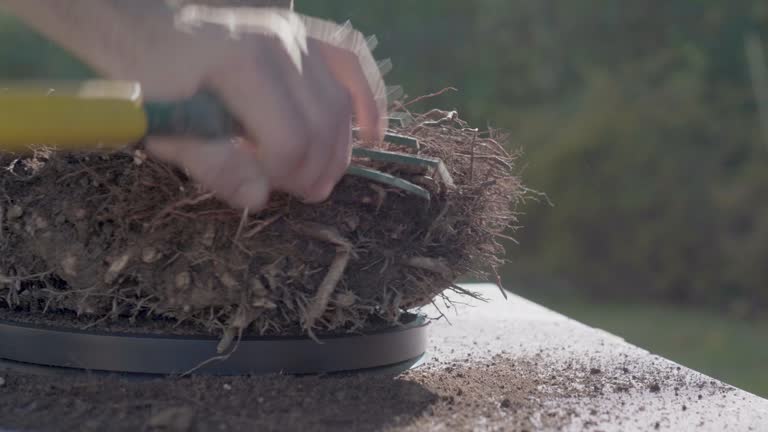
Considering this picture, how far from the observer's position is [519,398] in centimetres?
118

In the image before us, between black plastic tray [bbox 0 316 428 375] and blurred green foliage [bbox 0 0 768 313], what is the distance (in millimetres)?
5330

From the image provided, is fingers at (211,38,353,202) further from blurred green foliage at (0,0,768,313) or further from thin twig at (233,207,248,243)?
blurred green foliage at (0,0,768,313)

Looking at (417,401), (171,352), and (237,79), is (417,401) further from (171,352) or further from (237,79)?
(237,79)

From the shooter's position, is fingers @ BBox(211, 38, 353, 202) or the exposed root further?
the exposed root

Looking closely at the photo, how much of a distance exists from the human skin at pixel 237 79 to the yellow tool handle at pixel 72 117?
30 millimetres

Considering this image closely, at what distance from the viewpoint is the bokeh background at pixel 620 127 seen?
6.67m

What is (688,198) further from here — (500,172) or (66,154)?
(66,154)

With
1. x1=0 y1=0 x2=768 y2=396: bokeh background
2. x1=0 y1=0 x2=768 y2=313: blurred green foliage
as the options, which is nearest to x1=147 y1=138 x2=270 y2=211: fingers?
x1=0 y1=0 x2=768 y2=396: bokeh background

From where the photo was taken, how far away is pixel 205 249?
1.07 m

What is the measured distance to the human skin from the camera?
0.84m

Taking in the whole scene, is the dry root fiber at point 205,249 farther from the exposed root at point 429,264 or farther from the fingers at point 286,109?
the fingers at point 286,109

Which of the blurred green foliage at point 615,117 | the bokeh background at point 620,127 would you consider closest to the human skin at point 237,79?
the bokeh background at point 620,127

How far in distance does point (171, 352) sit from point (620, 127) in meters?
6.40

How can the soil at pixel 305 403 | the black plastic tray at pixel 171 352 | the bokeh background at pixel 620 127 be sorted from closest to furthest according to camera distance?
the soil at pixel 305 403, the black plastic tray at pixel 171 352, the bokeh background at pixel 620 127
